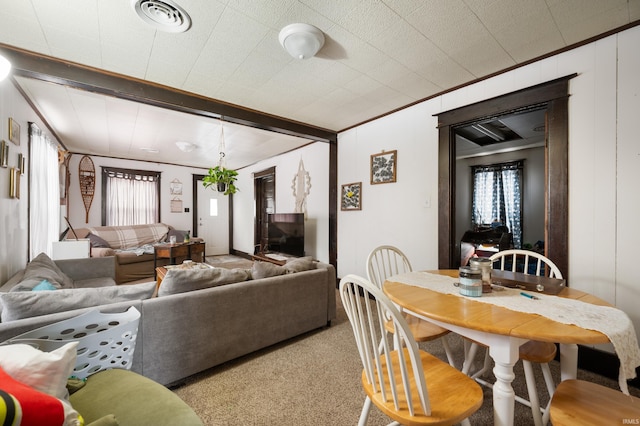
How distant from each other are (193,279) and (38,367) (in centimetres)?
111

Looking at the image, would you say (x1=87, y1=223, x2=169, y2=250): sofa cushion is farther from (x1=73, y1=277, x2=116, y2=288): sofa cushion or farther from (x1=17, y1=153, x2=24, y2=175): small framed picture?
(x1=17, y1=153, x2=24, y2=175): small framed picture

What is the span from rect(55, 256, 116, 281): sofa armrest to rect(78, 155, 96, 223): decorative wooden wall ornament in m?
3.34

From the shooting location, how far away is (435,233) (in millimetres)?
2949

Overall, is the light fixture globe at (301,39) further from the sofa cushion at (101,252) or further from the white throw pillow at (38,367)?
the sofa cushion at (101,252)

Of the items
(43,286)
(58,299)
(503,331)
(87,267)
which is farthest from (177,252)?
(503,331)

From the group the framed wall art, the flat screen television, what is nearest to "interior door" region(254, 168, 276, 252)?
the flat screen television

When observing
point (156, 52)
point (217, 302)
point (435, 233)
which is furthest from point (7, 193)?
point (435, 233)

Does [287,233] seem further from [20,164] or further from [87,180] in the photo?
[87,180]

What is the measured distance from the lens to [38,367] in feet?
2.71

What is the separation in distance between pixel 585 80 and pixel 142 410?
3.33 meters

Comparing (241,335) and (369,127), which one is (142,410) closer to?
(241,335)

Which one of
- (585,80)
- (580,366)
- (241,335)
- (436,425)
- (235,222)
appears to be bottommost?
(580,366)

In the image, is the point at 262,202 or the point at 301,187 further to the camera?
the point at 262,202

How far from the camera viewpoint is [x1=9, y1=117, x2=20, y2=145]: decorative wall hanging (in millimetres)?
2420
